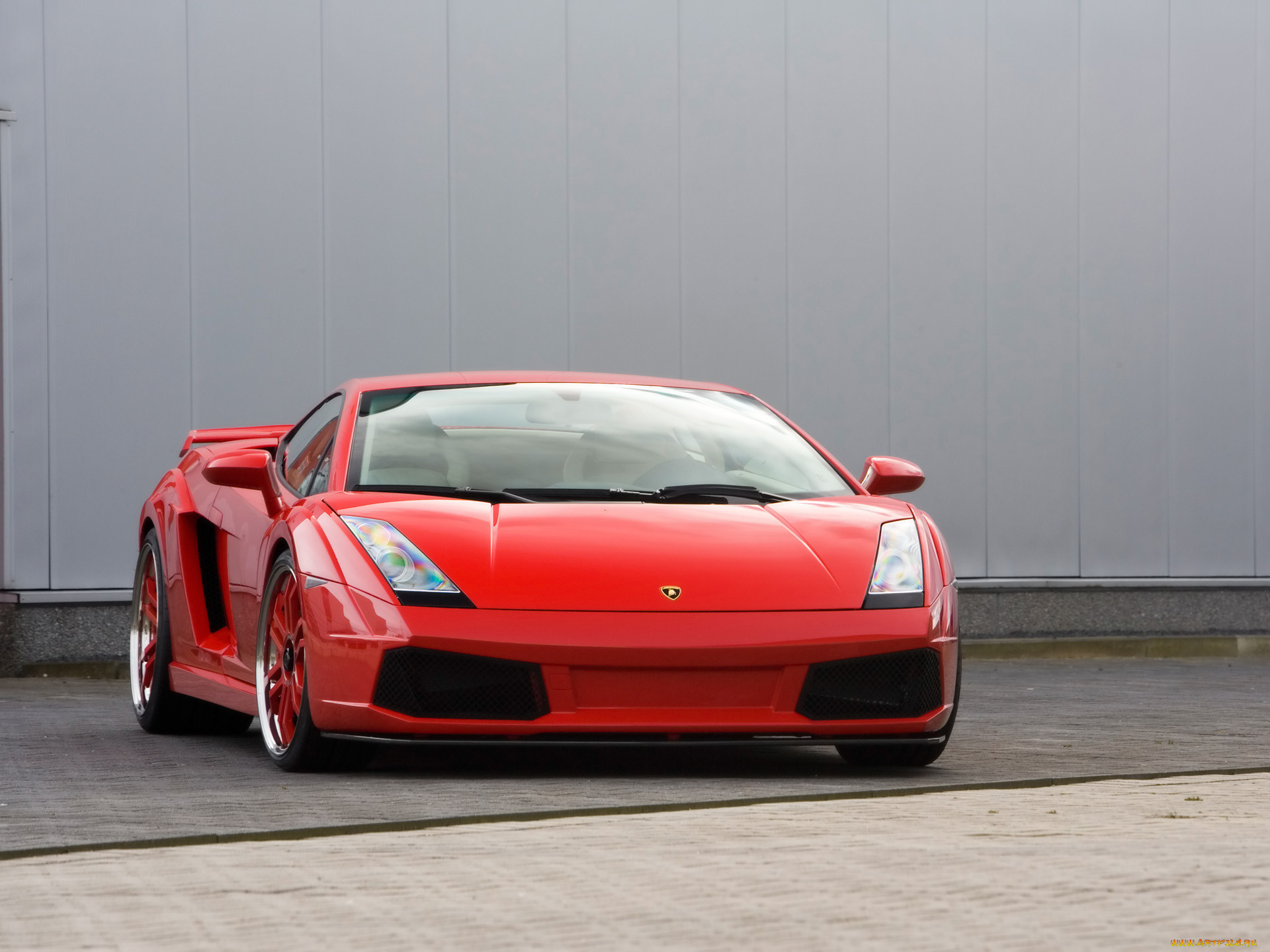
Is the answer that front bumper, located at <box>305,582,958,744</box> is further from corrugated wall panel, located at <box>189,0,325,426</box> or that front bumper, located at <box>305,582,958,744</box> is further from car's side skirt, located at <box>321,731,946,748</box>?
corrugated wall panel, located at <box>189,0,325,426</box>

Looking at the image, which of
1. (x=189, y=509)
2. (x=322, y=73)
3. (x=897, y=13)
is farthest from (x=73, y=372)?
(x=897, y=13)

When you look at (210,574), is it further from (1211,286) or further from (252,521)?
(1211,286)

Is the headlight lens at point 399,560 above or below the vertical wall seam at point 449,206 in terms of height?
below

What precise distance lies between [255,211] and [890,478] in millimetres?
5290

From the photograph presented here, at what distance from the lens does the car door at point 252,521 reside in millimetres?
5738

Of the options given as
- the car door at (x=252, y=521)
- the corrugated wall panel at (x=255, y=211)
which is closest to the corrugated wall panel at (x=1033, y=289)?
the corrugated wall panel at (x=255, y=211)

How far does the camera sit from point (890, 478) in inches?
234

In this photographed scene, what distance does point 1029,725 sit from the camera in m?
6.88

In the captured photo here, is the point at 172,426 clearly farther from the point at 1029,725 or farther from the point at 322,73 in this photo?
the point at 1029,725

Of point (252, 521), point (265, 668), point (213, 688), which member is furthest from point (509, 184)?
point (265, 668)

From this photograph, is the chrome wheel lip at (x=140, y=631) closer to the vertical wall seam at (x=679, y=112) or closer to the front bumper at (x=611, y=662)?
the front bumper at (x=611, y=662)

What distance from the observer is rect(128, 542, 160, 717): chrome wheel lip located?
682 cm

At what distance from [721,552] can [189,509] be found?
2264mm

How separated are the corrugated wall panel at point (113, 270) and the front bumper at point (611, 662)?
518 cm
